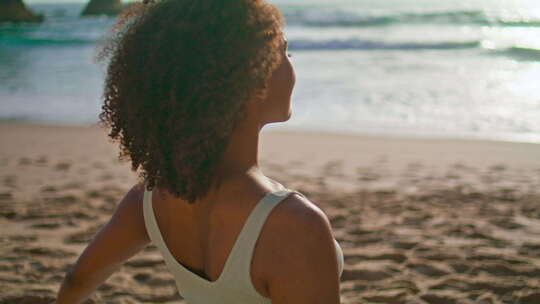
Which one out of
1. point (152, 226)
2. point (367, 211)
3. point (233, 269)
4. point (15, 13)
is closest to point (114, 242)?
point (152, 226)

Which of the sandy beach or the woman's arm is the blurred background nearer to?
the sandy beach

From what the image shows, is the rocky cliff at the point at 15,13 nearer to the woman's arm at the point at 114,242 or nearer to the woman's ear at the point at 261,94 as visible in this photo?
the woman's arm at the point at 114,242

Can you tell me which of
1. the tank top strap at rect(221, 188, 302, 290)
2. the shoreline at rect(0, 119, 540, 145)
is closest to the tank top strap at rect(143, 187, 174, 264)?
the tank top strap at rect(221, 188, 302, 290)

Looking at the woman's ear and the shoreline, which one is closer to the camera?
the woman's ear

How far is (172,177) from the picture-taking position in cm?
111

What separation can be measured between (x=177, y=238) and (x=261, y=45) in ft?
1.49

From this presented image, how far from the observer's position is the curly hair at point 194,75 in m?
1.04

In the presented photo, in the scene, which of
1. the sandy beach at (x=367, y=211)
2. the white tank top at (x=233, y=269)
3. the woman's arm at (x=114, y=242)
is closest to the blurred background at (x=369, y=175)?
the sandy beach at (x=367, y=211)

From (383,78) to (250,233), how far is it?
12327 mm

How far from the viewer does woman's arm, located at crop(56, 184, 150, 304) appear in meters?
1.38

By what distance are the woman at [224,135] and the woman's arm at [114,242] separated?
212 millimetres

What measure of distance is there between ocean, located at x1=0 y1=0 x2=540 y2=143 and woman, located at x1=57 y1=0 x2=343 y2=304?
0.48 meters

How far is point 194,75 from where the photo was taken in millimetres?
1048

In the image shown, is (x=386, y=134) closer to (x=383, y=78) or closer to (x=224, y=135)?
(x=383, y=78)
